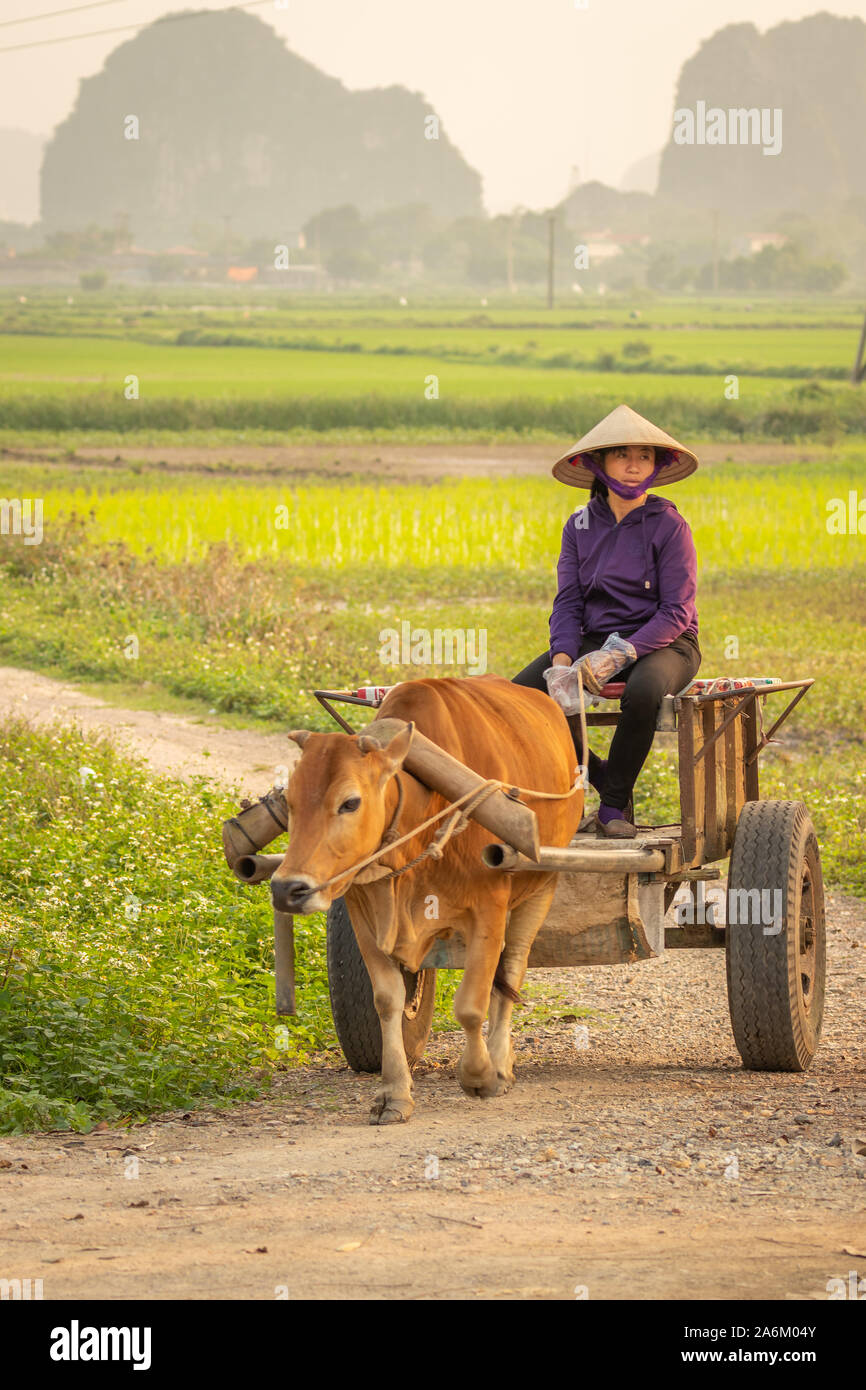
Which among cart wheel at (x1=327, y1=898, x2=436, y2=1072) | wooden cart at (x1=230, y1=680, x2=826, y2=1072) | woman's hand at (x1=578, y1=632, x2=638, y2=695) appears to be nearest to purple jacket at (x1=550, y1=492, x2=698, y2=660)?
woman's hand at (x1=578, y1=632, x2=638, y2=695)

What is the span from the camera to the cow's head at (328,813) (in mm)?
4949

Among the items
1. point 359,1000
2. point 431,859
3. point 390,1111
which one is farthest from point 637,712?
point 390,1111

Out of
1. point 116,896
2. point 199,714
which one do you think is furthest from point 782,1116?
point 199,714

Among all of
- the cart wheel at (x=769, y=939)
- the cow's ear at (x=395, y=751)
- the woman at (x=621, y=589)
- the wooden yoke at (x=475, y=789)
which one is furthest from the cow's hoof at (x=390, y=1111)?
the woman at (x=621, y=589)

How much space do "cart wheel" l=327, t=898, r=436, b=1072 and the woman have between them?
3.31 ft

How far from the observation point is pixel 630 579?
7.02 m

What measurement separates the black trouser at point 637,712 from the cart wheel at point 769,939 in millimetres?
473

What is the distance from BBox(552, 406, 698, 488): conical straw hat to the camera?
7059 mm

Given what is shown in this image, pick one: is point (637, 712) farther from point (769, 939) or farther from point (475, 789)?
point (475, 789)

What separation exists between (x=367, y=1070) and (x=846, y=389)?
40.3m

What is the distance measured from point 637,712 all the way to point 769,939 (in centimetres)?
95

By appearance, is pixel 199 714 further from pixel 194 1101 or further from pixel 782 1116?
pixel 782 1116

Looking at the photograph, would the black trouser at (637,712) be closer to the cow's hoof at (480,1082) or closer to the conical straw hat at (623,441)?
the conical straw hat at (623,441)

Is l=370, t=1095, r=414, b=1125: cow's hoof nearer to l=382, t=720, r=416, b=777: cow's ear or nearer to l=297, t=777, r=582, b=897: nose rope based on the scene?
l=297, t=777, r=582, b=897: nose rope
